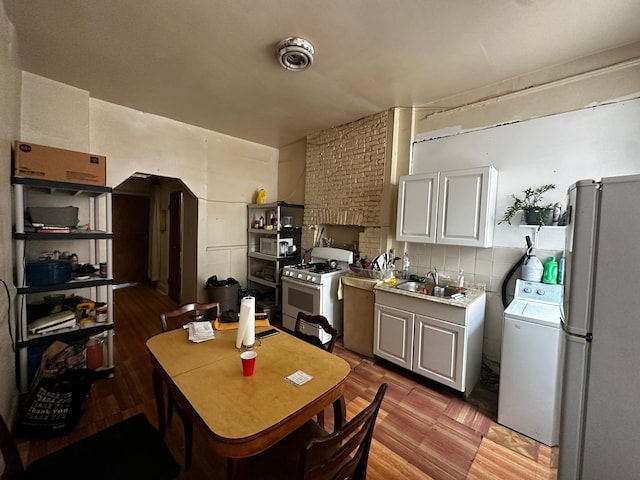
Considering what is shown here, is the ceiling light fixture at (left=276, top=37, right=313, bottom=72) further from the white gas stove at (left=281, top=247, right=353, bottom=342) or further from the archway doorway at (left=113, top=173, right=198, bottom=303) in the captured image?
the archway doorway at (left=113, top=173, right=198, bottom=303)

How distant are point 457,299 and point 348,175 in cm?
204

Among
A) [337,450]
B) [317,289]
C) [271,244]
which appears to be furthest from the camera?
[271,244]

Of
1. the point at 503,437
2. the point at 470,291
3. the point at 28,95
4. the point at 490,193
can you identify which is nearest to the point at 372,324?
the point at 470,291

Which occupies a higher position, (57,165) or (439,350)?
(57,165)

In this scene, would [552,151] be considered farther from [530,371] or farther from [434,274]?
[530,371]

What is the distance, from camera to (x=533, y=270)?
85.0 inches

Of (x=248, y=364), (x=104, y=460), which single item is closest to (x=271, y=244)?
(x=248, y=364)

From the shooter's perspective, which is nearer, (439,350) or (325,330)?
(325,330)

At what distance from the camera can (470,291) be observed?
8.09 ft

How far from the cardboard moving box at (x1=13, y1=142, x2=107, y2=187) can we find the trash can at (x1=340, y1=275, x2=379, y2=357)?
2.58 m

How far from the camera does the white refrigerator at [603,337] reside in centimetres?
77

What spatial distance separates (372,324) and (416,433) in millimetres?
1060

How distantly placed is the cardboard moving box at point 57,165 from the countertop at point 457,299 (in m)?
2.80

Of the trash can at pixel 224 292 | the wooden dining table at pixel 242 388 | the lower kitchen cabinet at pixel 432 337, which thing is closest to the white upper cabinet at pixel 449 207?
the lower kitchen cabinet at pixel 432 337
